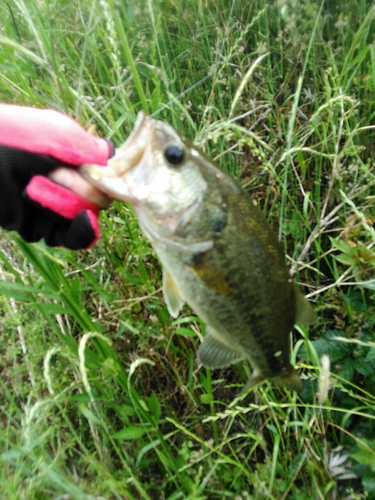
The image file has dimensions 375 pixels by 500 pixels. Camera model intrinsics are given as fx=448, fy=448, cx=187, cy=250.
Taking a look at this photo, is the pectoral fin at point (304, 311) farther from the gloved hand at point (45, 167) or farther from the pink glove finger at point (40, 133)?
the pink glove finger at point (40, 133)

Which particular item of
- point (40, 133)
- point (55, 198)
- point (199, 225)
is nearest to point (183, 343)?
point (199, 225)

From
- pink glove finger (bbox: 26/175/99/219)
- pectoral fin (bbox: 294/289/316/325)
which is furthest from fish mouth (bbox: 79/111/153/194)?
pectoral fin (bbox: 294/289/316/325)

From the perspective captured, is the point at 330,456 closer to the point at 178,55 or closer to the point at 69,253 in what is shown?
the point at 69,253

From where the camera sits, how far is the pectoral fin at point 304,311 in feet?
4.94

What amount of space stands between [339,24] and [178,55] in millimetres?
928

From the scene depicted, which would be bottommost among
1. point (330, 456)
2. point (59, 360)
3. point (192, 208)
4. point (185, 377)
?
point (330, 456)

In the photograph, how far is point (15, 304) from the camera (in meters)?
2.19

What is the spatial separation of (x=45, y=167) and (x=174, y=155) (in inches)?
15.5

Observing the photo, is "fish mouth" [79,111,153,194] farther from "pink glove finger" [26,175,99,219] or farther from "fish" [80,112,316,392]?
"pink glove finger" [26,175,99,219]

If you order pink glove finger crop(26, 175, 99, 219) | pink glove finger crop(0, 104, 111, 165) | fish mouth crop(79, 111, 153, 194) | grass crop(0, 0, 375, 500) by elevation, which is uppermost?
pink glove finger crop(0, 104, 111, 165)

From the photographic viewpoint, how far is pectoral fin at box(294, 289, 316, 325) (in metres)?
1.51

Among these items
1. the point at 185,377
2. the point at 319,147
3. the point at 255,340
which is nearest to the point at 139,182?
the point at 255,340

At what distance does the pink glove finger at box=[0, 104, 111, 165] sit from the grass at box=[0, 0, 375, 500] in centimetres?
29

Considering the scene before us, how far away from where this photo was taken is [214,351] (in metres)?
1.52
